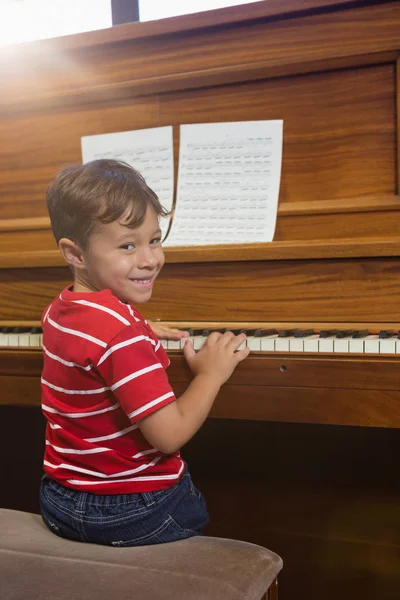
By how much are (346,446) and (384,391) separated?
2.11ft

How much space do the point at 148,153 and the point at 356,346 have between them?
0.90m

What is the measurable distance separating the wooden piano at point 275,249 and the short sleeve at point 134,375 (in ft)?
0.85

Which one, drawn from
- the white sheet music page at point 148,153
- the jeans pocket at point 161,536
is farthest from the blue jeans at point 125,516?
the white sheet music page at point 148,153

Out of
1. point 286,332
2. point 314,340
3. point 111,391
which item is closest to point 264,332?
point 286,332

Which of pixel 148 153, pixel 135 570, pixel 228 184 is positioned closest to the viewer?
pixel 135 570

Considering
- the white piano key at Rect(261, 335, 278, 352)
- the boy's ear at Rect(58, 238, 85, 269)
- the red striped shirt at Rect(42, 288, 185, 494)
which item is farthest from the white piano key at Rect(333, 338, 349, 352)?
the boy's ear at Rect(58, 238, 85, 269)

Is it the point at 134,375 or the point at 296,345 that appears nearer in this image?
the point at 134,375

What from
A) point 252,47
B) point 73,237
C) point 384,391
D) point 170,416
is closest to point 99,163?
point 73,237

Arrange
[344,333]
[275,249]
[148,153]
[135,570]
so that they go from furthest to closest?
1. [148,153]
2. [275,249]
3. [344,333]
4. [135,570]

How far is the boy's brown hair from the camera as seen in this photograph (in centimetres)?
115

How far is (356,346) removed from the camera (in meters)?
1.22

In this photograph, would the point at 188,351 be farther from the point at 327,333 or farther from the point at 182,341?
the point at 327,333

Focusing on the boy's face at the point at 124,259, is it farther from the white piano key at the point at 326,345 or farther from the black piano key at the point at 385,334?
the black piano key at the point at 385,334

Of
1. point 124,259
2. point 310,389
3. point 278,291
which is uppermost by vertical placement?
point 124,259
